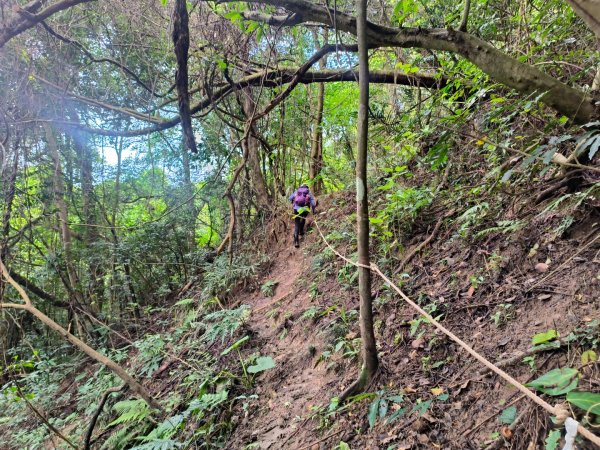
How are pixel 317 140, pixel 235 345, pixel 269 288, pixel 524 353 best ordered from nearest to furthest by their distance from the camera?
1. pixel 524 353
2. pixel 235 345
3. pixel 269 288
4. pixel 317 140

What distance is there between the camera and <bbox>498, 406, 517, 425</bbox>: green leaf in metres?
1.87

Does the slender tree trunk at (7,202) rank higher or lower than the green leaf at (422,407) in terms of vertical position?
higher

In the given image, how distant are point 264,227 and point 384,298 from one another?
5.12m

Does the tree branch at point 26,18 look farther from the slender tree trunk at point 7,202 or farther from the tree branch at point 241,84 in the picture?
the slender tree trunk at point 7,202

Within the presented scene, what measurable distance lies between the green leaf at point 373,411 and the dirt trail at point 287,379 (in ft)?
2.37

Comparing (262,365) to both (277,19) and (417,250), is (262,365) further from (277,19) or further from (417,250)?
(277,19)

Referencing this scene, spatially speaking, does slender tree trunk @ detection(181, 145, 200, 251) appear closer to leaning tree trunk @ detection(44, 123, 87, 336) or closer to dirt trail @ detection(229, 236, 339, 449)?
leaning tree trunk @ detection(44, 123, 87, 336)

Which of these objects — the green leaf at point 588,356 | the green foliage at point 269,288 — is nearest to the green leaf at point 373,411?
the green leaf at point 588,356

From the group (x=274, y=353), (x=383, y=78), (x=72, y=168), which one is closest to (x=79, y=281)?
(x=72, y=168)

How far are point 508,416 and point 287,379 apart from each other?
96.9 inches

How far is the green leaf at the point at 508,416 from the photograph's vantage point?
6.12ft

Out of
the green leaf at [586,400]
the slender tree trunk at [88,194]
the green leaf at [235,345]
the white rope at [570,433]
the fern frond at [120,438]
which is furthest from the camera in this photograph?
the slender tree trunk at [88,194]

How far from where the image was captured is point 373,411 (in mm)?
2439

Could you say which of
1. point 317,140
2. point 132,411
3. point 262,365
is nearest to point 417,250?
point 262,365
